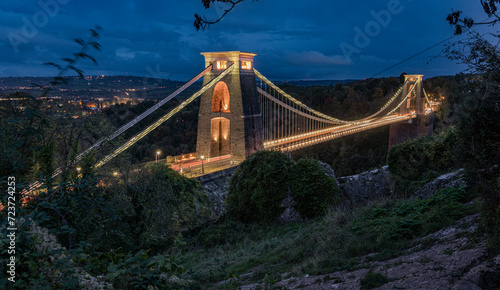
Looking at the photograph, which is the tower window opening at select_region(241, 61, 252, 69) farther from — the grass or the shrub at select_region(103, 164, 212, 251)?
the grass

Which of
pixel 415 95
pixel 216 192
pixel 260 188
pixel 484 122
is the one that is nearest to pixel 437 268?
pixel 484 122

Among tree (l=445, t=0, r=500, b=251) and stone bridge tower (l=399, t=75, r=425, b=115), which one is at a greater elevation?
A: stone bridge tower (l=399, t=75, r=425, b=115)

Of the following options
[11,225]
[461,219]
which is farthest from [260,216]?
[11,225]

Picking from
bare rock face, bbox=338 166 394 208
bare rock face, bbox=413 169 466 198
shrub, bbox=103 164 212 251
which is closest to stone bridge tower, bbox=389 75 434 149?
bare rock face, bbox=338 166 394 208

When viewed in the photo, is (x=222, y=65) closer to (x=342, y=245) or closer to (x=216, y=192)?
(x=216, y=192)

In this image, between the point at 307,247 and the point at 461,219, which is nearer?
the point at 461,219

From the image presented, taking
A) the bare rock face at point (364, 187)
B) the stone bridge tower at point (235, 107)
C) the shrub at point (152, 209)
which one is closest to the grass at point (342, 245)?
the shrub at point (152, 209)

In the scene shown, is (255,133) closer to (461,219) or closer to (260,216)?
(260,216)
